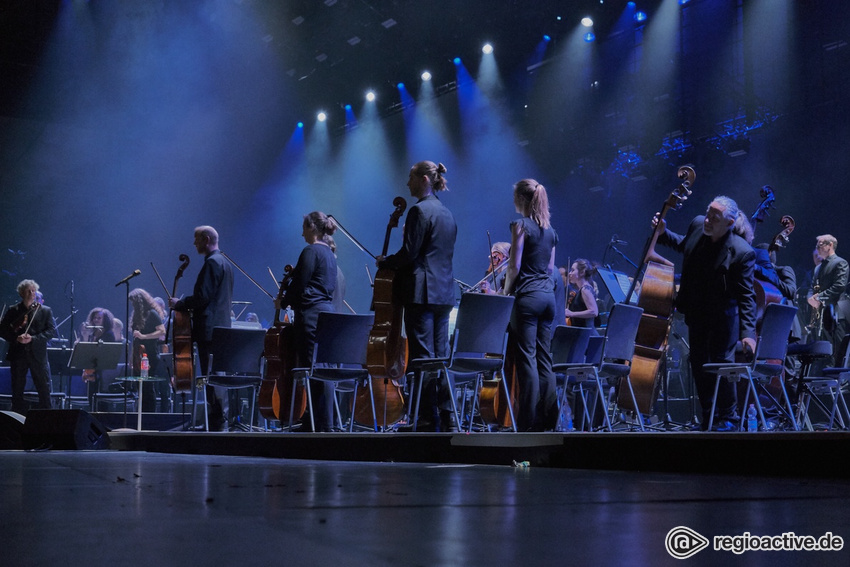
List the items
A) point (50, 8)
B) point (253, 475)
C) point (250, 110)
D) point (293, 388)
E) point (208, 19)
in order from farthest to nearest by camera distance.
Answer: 1. point (250, 110)
2. point (208, 19)
3. point (50, 8)
4. point (293, 388)
5. point (253, 475)

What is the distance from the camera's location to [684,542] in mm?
966

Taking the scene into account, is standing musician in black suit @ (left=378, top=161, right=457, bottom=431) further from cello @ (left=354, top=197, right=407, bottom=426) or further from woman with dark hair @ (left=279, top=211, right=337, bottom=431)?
woman with dark hair @ (left=279, top=211, right=337, bottom=431)

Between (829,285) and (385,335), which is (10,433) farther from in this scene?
(829,285)

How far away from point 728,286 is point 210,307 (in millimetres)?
3794

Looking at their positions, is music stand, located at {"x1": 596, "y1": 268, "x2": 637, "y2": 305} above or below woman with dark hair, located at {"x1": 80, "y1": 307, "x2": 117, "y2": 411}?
above

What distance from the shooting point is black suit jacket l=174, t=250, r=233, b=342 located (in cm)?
641

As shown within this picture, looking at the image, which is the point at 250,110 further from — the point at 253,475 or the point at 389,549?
the point at 389,549

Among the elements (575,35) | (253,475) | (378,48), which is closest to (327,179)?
(378,48)

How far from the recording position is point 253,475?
234cm

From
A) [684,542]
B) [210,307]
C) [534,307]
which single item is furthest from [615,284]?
[684,542]

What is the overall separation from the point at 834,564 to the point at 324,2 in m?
12.0

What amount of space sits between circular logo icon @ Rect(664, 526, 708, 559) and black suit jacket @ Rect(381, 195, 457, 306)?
367 centimetres

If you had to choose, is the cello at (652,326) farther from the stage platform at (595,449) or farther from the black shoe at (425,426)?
the stage platform at (595,449)

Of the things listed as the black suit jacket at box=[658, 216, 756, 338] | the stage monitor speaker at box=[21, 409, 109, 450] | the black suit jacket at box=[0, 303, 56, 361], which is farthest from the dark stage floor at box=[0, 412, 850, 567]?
the black suit jacket at box=[0, 303, 56, 361]
